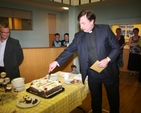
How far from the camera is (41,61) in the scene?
3277mm

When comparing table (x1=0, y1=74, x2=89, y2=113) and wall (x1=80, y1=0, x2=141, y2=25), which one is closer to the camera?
table (x1=0, y1=74, x2=89, y2=113)

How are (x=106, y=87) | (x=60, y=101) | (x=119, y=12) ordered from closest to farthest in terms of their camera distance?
(x=60, y=101) → (x=106, y=87) → (x=119, y=12)

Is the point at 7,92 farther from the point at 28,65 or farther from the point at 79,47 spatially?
the point at 28,65

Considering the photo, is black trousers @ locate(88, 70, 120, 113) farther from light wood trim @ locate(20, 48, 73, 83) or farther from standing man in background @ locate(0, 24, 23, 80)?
light wood trim @ locate(20, 48, 73, 83)

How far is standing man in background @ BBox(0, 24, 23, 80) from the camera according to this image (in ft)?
7.17

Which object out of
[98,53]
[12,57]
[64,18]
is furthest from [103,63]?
[64,18]

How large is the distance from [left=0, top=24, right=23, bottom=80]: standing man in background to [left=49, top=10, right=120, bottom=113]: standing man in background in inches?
37.1

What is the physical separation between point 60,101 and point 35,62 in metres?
1.91

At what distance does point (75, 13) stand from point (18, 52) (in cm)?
195

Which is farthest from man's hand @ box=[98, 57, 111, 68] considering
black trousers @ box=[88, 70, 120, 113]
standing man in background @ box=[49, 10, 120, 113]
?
black trousers @ box=[88, 70, 120, 113]

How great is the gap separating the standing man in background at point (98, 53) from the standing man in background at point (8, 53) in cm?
94

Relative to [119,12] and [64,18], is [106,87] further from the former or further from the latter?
[64,18]

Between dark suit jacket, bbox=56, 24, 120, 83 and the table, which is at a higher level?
dark suit jacket, bbox=56, 24, 120, 83

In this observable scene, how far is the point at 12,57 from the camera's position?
2.30 meters
